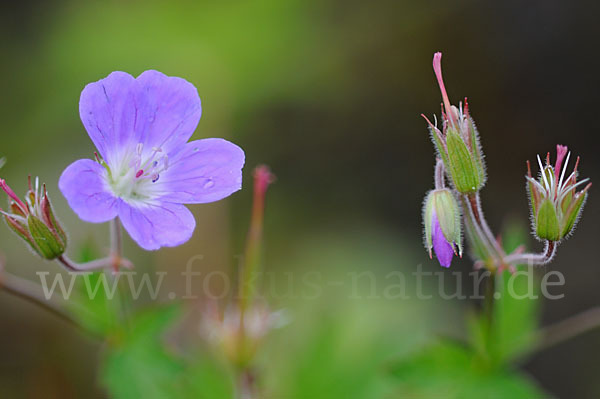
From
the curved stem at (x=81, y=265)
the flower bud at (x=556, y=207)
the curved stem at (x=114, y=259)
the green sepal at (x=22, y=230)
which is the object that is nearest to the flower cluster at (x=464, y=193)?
the flower bud at (x=556, y=207)

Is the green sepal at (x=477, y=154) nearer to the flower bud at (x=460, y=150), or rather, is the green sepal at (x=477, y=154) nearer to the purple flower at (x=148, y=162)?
the flower bud at (x=460, y=150)

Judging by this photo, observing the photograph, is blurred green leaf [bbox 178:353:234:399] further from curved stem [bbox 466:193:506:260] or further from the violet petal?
curved stem [bbox 466:193:506:260]

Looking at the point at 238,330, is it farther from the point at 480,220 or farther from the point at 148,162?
the point at 480,220

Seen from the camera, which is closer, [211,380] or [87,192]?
[87,192]

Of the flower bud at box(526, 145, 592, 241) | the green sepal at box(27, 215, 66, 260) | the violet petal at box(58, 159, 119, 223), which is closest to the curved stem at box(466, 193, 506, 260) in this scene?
the flower bud at box(526, 145, 592, 241)

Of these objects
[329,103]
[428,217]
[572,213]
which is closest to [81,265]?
[428,217]

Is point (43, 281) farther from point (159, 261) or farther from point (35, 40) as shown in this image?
point (35, 40)
